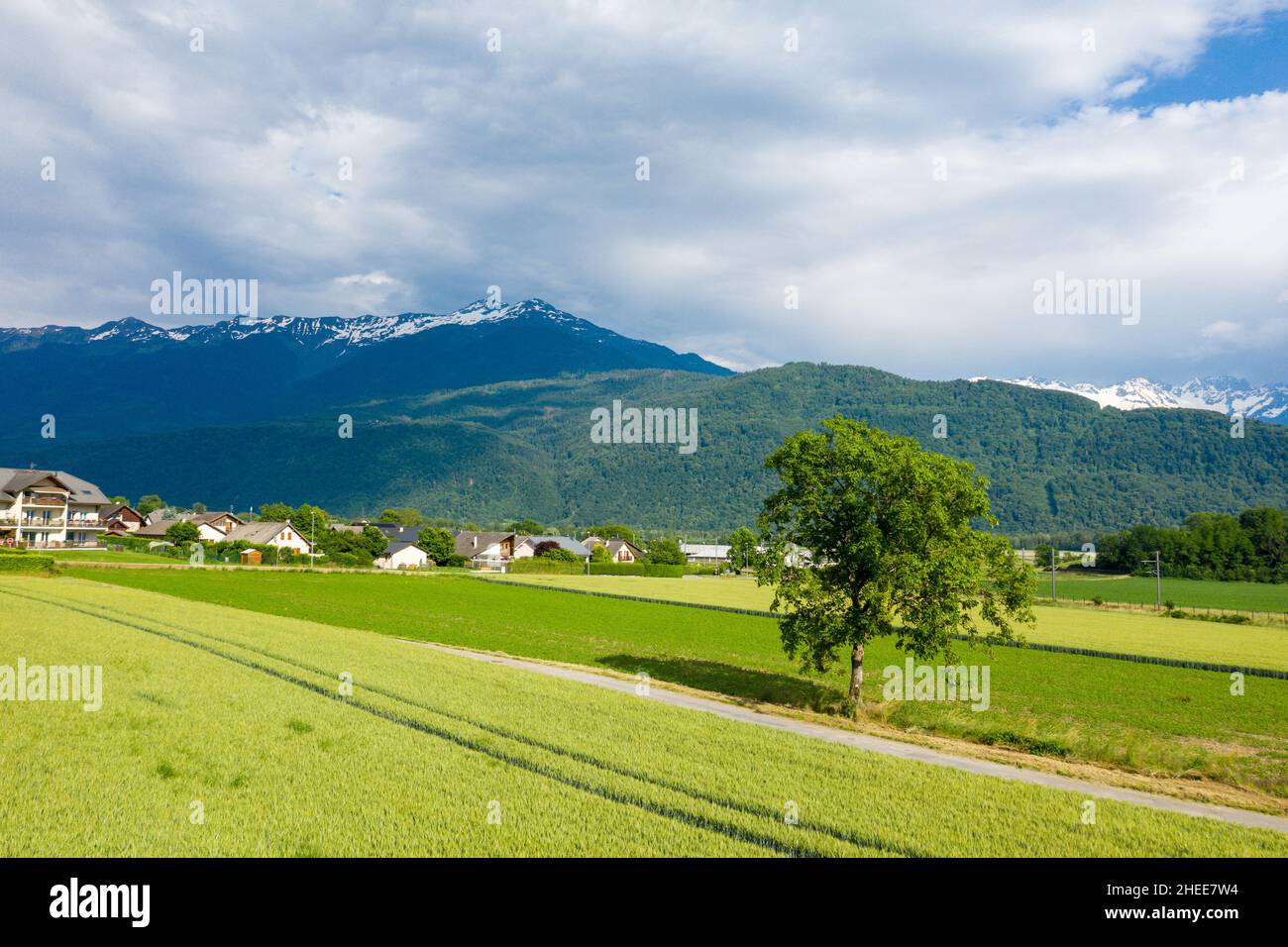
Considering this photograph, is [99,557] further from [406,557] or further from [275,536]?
[406,557]

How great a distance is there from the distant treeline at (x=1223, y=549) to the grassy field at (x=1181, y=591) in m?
4.78

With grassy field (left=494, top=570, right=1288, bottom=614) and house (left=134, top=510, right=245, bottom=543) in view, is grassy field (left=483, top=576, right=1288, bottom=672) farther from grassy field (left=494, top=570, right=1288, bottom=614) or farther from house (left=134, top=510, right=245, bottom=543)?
house (left=134, top=510, right=245, bottom=543)

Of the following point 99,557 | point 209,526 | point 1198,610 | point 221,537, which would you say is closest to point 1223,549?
point 1198,610

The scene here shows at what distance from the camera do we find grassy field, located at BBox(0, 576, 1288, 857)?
38.7ft

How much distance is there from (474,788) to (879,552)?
59.1 ft

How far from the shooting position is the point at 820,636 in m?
28.5

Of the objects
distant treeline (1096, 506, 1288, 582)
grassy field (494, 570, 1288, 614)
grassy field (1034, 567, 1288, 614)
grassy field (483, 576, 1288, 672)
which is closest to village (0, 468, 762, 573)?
grassy field (494, 570, 1288, 614)

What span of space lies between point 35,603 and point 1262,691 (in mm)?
64268

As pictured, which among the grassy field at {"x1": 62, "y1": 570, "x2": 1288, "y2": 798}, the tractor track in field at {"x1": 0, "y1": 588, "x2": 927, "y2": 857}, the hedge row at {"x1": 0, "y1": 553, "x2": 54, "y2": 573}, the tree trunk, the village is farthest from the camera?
the village

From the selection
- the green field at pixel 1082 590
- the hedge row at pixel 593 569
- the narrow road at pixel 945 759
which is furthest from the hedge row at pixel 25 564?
the hedge row at pixel 593 569

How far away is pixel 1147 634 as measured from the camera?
2384 inches

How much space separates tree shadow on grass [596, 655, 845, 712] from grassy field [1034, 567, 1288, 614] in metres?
81.9

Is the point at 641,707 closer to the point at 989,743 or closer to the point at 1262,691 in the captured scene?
the point at 989,743

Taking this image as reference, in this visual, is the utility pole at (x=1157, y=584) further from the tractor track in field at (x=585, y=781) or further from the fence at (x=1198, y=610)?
the tractor track in field at (x=585, y=781)
